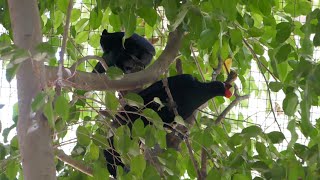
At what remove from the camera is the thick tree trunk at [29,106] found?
1055 mm

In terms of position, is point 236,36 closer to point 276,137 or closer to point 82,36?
point 276,137

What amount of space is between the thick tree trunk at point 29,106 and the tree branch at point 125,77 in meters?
0.07

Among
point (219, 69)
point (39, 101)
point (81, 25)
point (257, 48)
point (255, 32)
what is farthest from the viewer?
point (81, 25)

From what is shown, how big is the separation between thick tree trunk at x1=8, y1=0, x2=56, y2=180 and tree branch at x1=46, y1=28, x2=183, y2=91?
2.7 inches

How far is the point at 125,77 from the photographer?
129cm

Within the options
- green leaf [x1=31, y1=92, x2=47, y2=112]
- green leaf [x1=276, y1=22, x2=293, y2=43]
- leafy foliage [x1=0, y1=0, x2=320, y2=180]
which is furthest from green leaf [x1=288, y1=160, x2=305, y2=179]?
green leaf [x1=31, y1=92, x2=47, y2=112]

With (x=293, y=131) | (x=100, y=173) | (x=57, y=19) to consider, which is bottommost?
(x=100, y=173)

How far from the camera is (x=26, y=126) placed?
108cm

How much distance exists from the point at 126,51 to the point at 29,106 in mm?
562

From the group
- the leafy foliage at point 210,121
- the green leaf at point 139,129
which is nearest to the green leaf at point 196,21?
the leafy foliage at point 210,121

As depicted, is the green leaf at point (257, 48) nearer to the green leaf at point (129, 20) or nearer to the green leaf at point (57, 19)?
the green leaf at point (129, 20)

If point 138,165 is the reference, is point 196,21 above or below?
above

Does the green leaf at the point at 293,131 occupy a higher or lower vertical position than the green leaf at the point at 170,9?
lower

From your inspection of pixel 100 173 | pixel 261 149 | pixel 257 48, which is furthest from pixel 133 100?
pixel 257 48
